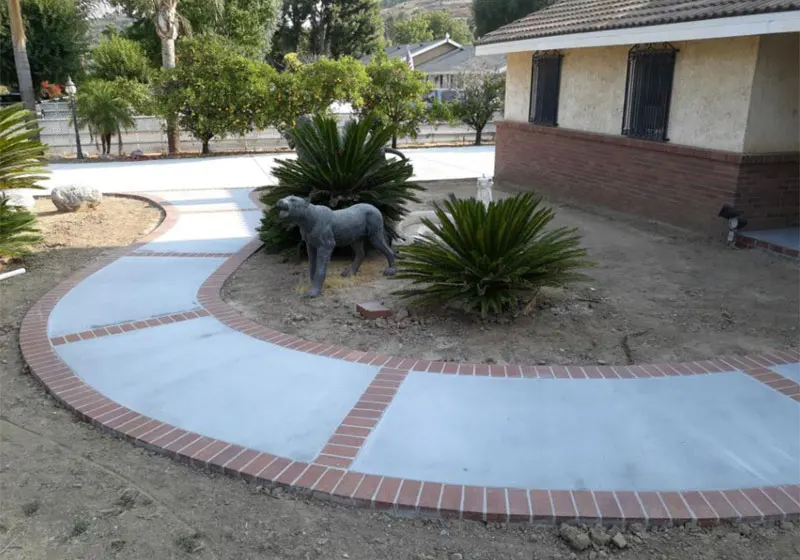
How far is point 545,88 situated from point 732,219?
16.9 ft

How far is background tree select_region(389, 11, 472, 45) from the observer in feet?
268

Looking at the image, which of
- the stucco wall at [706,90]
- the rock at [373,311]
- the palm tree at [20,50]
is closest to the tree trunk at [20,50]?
the palm tree at [20,50]

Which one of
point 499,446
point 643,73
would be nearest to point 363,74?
point 643,73

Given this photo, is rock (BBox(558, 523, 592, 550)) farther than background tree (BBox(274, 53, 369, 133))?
No

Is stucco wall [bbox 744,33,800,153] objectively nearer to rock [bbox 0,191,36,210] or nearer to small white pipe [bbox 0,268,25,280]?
small white pipe [bbox 0,268,25,280]

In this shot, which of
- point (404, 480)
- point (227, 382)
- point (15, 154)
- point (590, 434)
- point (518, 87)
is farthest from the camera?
point (518, 87)

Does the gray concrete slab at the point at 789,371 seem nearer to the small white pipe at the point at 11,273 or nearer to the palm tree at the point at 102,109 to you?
the small white pipe at the point at 11,273

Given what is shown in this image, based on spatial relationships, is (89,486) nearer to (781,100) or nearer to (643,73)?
(781,100)

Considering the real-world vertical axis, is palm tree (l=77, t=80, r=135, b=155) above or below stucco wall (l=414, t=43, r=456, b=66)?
below

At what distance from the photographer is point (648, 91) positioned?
372 inches

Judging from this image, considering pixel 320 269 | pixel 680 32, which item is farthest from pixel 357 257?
pixel 680 32

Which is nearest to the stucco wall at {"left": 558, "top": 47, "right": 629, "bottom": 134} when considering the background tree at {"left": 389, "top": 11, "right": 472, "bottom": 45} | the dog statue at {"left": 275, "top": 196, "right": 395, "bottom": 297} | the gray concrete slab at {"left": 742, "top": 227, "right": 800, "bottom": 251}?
the gray concrete slab at {"left": 742, "top": 227, "right": 800, "bottom": 251}

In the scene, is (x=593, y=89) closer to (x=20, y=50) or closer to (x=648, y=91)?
(x=648, y=91)

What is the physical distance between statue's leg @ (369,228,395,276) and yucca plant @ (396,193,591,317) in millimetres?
1048
